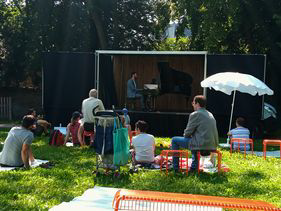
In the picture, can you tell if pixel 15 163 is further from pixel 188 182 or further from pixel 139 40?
pixel 139 40

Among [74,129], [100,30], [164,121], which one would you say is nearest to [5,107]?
[100,30]

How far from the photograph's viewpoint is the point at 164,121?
12805 millimetres

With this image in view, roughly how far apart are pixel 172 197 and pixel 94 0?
655 inches

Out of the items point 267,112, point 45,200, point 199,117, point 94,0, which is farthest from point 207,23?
point 45,200

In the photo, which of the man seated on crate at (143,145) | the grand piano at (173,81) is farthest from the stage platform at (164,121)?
the man seated on crate at (143,145)

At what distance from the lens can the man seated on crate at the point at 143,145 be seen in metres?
6.74

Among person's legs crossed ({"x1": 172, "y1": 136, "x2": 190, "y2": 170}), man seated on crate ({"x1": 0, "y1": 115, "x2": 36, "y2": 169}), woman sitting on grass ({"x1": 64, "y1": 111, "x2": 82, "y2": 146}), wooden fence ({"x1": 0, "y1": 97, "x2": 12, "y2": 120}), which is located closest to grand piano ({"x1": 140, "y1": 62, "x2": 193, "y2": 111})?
woman sitting on grass ({"x1": 64, "y1": 111, "x2": 82, "y2": 146})

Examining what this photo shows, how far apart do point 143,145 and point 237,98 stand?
6358mm

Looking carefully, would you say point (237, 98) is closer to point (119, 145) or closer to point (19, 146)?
point (119, 145)

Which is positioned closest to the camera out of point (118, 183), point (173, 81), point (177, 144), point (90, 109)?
point (118, 183)

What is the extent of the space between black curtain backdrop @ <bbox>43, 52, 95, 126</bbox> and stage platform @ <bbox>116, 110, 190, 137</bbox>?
6.82 ft

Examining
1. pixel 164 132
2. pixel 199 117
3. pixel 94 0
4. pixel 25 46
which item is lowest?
pixel 164 132

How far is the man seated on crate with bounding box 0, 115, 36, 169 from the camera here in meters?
6.39

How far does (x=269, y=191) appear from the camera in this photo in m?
5.60
